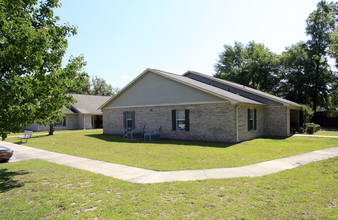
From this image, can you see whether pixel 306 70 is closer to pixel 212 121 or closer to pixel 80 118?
pixel 212 121

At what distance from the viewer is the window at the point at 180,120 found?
16.8 m

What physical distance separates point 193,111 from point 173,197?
11655 mm

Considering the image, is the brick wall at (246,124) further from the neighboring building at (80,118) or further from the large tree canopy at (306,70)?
the neighboring building at (80,118)

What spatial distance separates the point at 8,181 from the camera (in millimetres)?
6996

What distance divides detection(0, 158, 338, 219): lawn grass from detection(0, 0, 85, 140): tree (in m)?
2.21

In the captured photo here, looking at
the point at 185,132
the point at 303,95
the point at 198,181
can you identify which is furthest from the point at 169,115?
the point at 303,95

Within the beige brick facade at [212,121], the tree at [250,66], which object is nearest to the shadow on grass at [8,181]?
the beige brick facade at [212,121]

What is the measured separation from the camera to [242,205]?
4.65 meters

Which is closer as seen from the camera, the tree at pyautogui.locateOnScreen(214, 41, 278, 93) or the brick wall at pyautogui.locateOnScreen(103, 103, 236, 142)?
the brick wall at pyautogui.locateOnScreen(103, 103, 236, 142)

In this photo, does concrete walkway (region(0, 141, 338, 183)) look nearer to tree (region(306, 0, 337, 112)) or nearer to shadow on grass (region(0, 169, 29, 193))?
shadow on grass (region(0, 169, 29, 193))

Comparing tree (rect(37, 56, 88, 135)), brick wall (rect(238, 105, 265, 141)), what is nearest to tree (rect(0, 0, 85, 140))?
tree (rect(37, 56, 88, 135))

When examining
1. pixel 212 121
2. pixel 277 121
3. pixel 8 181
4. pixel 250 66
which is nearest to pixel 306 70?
pixel 250 66

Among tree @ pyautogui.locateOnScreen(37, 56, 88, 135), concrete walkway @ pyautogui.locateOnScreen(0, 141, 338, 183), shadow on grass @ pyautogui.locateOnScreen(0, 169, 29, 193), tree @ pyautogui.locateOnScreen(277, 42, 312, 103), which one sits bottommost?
shadow on grass @ pyautogui.locateOnScreen(0, 169, 29, 193)

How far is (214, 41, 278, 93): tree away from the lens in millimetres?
38719
